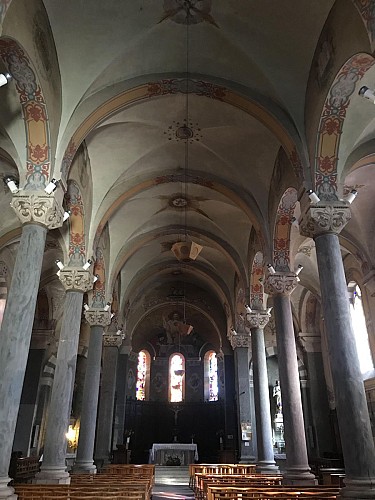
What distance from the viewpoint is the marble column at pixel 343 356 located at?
652 cm

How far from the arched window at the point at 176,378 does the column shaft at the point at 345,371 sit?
21425 mm

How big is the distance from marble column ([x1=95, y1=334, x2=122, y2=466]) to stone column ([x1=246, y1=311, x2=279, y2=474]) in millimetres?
6219

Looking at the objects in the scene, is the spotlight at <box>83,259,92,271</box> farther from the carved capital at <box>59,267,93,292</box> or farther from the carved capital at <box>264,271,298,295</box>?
the carved capital at <box>264,271,298,295</box>

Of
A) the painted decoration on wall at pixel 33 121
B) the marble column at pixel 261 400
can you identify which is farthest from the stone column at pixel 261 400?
the painted decoration on wall at pixel 33 121

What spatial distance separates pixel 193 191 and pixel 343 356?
9704 millimetres

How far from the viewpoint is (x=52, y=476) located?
8750 millimetres

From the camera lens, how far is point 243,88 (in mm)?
10234

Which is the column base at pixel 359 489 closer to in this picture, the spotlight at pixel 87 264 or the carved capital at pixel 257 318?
the spotlight at pixel 87 264

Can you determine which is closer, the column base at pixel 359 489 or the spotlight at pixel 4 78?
the column base at pixel 359 489

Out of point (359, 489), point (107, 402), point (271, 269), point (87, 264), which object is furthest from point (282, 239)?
point (107, 402)

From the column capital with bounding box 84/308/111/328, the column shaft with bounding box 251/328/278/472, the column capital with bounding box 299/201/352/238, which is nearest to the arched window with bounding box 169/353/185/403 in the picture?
the column shaft with bounding box 251/328/278/472

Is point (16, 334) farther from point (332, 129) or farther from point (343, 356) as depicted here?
point (332, 129)

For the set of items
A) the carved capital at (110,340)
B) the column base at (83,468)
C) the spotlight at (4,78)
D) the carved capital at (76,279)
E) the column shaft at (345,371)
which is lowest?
the column base at (83,468)

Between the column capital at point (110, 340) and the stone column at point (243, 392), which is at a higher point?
the column capital at point (110, 340)
